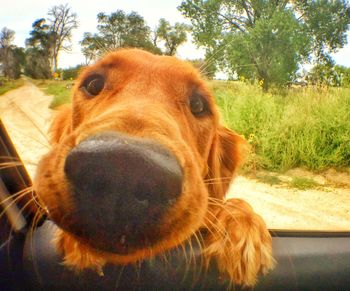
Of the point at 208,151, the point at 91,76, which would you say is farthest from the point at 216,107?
the point at 91,76

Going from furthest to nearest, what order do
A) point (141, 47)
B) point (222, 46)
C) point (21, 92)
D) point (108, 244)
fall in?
1. point (141, 47)
2. point (222, 46)
3. point (21, 92)
4. point (108, 244)

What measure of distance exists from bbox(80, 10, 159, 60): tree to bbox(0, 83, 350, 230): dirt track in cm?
32

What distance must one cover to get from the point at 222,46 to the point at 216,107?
1.73ft

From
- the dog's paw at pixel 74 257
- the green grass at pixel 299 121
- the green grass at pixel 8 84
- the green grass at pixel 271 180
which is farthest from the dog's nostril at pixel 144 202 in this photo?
the green grass at pixel 271 180

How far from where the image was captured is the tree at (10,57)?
4.38ft

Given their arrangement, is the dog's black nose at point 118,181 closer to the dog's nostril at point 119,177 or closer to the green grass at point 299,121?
the dog's nostril at point 119,177

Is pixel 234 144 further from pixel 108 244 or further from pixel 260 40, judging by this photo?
pixel 108 244

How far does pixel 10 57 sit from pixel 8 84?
0.13 m

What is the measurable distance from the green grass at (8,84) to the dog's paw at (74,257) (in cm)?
63

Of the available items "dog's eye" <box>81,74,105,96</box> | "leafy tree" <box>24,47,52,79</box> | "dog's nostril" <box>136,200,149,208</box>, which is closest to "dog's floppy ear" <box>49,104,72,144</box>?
"dog's eye" <box>81,74,105,96</box>

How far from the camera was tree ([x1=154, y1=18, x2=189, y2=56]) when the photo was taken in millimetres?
1400

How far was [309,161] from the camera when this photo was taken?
1821mm

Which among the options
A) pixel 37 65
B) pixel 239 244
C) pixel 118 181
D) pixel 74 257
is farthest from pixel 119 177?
pixel 37 65

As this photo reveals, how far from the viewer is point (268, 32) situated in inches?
55.1
